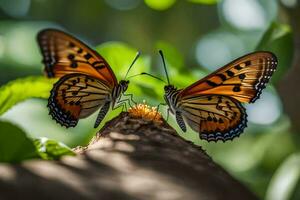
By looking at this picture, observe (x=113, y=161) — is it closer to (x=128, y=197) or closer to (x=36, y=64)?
(x=128, y=197)

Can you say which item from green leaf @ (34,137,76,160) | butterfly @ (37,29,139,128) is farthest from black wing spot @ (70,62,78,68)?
green leaf @ (34,137,76,160)

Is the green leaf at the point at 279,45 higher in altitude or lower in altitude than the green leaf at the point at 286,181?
higher

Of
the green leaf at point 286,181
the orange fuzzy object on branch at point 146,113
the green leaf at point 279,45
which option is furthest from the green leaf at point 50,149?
the green leaf at point 286,181

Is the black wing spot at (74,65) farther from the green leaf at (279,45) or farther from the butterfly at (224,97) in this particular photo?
the green leaf at (279,45)

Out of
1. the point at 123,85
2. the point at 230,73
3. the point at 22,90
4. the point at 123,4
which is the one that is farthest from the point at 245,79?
the point at 123,4

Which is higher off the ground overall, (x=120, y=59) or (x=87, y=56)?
(x=120, y=59)

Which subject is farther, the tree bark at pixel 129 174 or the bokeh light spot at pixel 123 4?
the bokeh light spot at pixel 123 4

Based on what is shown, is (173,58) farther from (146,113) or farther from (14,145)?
(14,145)
